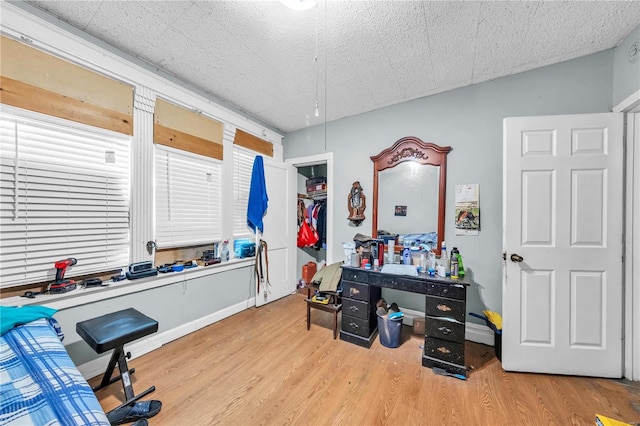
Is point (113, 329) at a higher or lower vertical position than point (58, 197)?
lower

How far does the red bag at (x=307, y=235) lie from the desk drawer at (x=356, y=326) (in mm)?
1758

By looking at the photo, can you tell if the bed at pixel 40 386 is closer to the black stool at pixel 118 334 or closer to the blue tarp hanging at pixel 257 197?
the black stool at pixel 118 334

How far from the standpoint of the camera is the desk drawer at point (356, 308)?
2.42 m

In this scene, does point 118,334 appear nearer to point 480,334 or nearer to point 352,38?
point 352,38

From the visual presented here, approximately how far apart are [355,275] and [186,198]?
2112mm

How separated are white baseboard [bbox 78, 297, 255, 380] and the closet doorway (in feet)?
4.65

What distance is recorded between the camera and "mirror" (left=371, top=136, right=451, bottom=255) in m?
2.68

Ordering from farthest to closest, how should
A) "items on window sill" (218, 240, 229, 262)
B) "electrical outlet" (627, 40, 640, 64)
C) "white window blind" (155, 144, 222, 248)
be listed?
1. "items on window sill" (218, 240, 229, 262)
2. "white window blind" (155, 144, 222, 248)
3. "electrical outlet" (627, 40, 640, 64)

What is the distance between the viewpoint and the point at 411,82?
2.53 m

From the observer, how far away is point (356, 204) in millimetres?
3227

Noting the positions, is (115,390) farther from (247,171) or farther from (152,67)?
(152,67)

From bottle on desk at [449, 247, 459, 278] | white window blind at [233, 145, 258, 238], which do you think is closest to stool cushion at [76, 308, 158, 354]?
white window blind at [233, 145, 258, 238]

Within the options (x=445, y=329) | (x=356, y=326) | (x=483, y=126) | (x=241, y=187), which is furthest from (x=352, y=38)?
(x=356, y=326)

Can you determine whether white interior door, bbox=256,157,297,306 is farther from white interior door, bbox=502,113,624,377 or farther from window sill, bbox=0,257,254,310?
white interior door, bbox=502,113,624,377
